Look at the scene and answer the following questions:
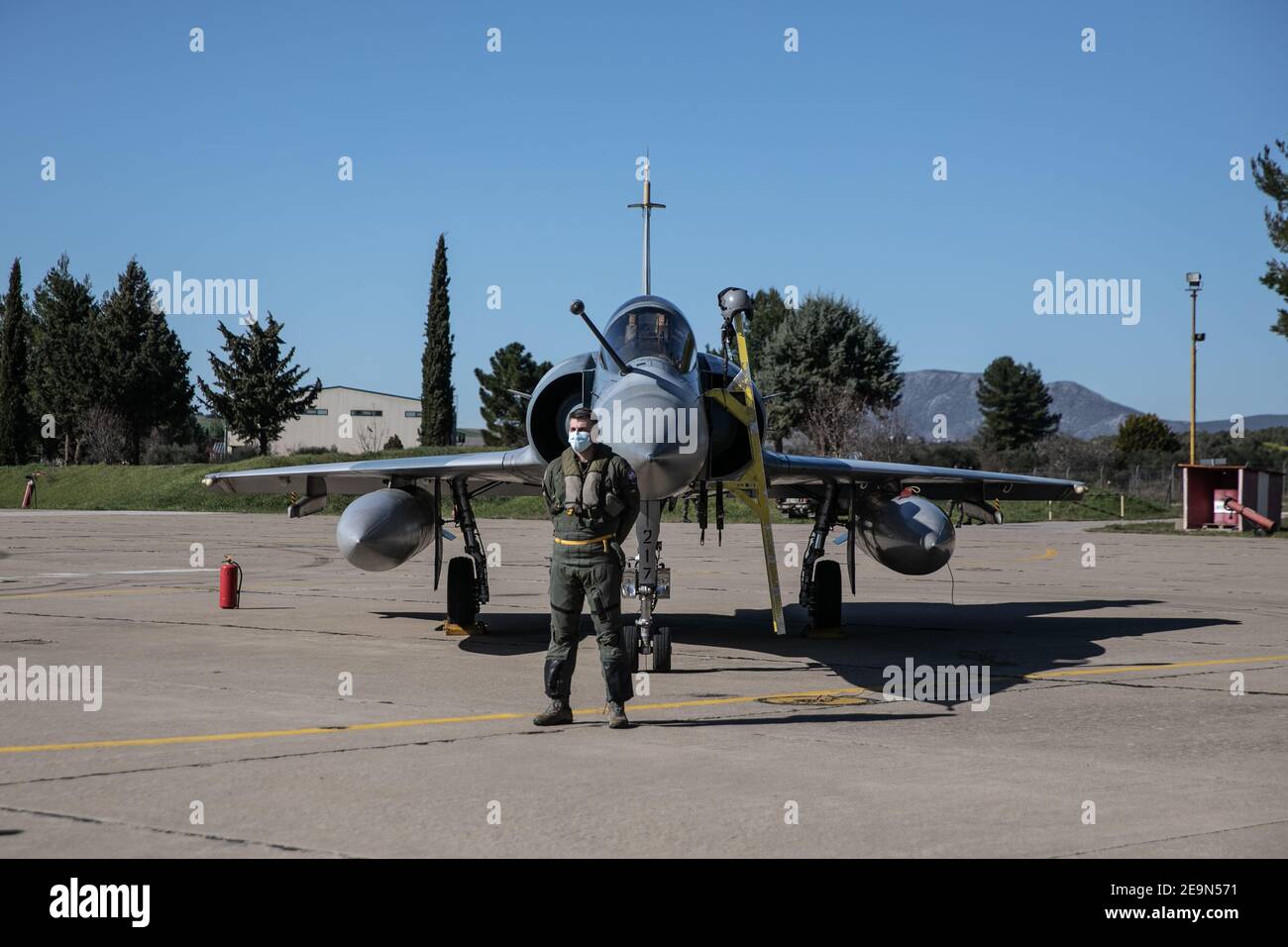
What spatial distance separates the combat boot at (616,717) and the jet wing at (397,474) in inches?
198

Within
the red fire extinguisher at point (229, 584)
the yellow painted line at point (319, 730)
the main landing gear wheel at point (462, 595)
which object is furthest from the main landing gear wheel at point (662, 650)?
the red fire extinguisher at point (229, 584)

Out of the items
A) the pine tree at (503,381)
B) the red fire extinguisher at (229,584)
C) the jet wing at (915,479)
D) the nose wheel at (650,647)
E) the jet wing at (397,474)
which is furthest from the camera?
the pine tree at (503,381)

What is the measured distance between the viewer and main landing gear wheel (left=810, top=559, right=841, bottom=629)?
569 inches

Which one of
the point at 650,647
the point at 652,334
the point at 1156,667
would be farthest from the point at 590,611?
the point at 1156,667

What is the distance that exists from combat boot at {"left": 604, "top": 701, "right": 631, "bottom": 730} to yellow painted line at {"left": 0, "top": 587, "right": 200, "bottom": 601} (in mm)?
12442

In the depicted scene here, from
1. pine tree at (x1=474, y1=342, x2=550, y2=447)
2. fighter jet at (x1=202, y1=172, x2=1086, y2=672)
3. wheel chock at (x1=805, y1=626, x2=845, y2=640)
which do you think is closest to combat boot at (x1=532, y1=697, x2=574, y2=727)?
fighter jet at (x1=202, y1=172, x2=1086, y2=672)

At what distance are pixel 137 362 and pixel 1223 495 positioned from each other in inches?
2234

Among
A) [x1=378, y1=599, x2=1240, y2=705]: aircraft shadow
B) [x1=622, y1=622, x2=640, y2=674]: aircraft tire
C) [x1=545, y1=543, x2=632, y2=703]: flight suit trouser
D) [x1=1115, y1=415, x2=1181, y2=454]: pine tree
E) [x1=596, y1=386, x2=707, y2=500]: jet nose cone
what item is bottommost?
[x1=378, y1=599, x2=1240, y2=705]: aircraft shadow

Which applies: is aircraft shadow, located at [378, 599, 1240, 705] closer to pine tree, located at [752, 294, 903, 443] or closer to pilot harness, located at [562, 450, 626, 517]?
pilot harness, located at [562, 450, 626, 517]

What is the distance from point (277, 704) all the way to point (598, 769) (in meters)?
3.36

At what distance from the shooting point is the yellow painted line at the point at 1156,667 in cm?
1139

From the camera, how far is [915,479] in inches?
598

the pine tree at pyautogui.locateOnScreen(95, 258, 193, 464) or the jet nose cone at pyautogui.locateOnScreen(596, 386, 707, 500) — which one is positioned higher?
the pine tree at pyautogui.locateOnScreen(95, 258, 193, 464)

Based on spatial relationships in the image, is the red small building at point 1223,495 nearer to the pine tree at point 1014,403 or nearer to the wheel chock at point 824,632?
Answer: the wheel chock at point 824,632
